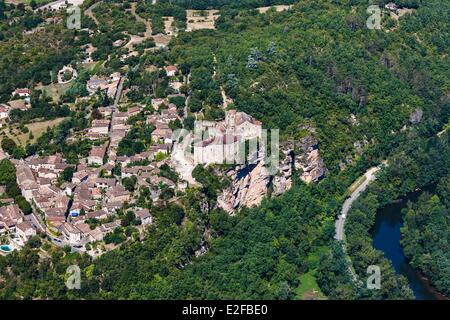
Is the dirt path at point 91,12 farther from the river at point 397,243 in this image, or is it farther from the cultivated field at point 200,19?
the river at point 397,243

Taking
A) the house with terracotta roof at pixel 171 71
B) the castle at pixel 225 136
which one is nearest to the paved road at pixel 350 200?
the castle at pixel 225 136

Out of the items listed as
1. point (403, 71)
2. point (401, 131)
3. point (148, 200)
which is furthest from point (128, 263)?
point (403, 71)

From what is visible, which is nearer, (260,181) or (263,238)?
(263,238)

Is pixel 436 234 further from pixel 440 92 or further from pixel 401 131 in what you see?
pixel 440 92

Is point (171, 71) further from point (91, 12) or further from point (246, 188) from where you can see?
point (91, 12)

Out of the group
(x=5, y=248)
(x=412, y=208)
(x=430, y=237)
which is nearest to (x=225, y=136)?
(x=430, y=237)

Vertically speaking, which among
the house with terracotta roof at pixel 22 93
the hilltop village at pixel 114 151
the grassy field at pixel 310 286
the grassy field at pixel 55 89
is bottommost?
the grassy field at pixel 310 286
